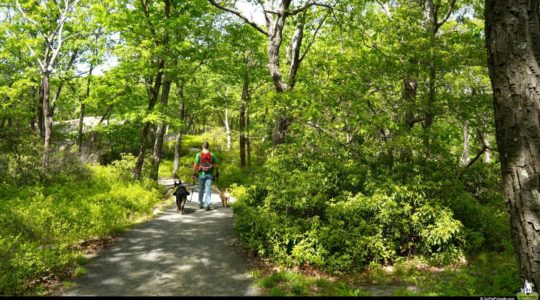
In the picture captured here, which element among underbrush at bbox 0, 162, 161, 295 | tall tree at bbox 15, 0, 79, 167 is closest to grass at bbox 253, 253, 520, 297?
underbrush at bbox 0, 162, 161, 295

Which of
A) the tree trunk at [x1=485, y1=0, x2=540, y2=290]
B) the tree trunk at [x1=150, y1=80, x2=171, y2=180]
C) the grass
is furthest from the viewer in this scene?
the tree trunk at [x1=150, y1=80, x2=171, y2=180]

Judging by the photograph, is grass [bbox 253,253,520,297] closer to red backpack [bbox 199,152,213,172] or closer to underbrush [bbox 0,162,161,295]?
underbrush [bbox 0,162,161,295]

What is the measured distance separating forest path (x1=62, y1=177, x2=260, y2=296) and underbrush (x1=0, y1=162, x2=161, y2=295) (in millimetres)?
552

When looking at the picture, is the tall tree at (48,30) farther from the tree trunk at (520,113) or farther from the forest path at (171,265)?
the tree trunk at (520,113)

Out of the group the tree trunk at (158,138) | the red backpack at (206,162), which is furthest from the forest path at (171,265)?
the tree trunk at (158,138)

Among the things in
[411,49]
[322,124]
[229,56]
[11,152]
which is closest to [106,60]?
[229,56]

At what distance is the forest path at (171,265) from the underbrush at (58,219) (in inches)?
21.7

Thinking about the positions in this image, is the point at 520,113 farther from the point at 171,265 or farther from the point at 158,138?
the point at 158,138

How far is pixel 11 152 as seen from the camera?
12492 millimetres

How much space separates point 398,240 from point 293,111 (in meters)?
3.84

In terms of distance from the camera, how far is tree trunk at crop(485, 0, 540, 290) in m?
Answer: 3.29

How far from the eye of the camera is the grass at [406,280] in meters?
5.34

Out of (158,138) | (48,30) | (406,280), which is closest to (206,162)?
(406,280)

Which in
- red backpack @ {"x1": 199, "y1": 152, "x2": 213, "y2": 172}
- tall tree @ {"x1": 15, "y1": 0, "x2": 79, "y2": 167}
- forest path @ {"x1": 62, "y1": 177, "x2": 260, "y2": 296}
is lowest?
forest path @ {"x1": 62, "y1": 177, "x2": 260, "y2": 296}
